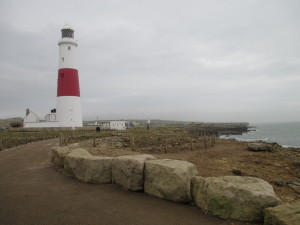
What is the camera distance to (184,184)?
641 centimetres

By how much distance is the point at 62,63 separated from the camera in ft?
116

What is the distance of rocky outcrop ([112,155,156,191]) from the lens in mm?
7316

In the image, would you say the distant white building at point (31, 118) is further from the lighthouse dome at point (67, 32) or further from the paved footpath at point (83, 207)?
the paved footpath at point (83, 207)

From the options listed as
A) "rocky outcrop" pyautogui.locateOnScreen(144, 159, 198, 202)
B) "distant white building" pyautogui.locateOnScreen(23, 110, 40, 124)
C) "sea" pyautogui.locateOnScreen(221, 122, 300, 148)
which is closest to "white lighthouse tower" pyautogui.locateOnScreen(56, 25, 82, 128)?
"distant white building" pyautogui.locateOnScreen(23, 110, 40, 124)

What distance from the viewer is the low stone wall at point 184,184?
5.30 metres

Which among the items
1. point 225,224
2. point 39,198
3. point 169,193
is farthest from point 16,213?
point 225,224

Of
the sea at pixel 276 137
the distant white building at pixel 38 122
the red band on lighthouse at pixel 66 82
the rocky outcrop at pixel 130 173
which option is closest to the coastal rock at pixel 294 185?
the rocky outcrop at pixel 130 173

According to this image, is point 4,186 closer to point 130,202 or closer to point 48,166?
point 48,166

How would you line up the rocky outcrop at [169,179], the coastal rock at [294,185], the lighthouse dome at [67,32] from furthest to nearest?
the lighthouse dome at [67,32]
the coastal rock at [294,185]
the rocky outcrop at [169,179]

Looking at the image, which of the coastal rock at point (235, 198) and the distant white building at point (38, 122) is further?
the distant white building at point (38, 122)

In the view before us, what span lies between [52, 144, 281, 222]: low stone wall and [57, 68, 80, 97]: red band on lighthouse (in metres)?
27.7

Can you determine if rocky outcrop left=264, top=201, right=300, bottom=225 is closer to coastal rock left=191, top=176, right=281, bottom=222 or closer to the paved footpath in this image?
coastal rock left=191, top=176, right=281, bottom=222

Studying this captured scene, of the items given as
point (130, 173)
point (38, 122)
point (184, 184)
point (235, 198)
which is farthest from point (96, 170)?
point (38, 122)

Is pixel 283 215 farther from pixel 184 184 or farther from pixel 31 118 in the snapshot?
pixel 31 118
